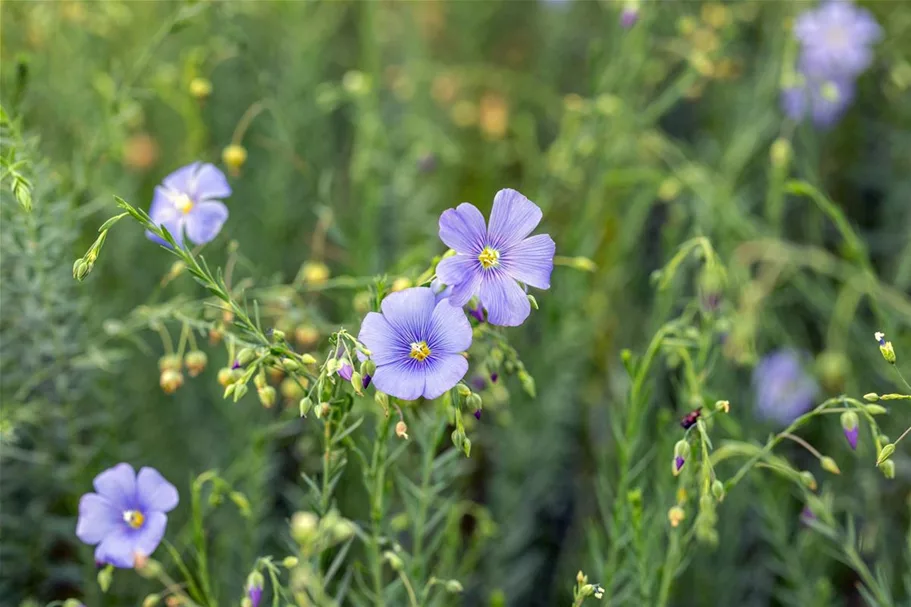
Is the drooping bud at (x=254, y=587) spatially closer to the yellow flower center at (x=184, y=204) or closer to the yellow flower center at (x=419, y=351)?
the yellow flower center at (x=419, y=351)

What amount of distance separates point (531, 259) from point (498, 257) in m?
0.04

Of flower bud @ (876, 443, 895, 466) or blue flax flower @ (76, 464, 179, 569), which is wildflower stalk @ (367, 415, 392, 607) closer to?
blue flax flower @ (76, 464, 179, 569)

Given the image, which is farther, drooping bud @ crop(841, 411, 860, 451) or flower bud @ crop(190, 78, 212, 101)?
flower bud @ crop(190, 78, 212, 101)

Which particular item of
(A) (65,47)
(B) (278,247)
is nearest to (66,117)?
(A) (65,47)

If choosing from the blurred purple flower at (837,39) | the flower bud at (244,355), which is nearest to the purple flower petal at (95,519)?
the flower bud at (244,355)

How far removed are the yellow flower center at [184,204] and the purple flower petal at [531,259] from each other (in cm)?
59

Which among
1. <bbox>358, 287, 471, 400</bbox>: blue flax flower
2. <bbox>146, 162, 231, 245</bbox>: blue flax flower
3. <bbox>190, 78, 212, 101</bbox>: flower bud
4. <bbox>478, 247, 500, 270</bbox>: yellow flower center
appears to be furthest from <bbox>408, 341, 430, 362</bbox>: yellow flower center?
<bbox>190, 78, 212, 101</bbox>: flower bud

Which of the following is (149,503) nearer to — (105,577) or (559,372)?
(105,577)

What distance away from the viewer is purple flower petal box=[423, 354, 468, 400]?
1034 mm

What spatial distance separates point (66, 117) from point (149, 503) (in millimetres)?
1327

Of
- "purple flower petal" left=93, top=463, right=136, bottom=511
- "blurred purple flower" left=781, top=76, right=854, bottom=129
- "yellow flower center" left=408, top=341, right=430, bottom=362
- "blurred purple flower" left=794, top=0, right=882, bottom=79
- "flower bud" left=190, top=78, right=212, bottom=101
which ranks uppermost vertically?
"blurred purple flower" left=794, top=0, right=882, bottom=79

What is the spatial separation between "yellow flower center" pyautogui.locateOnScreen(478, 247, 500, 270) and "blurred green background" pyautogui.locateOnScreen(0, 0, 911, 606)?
1.24ft

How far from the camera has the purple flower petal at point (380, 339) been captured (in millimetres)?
1082

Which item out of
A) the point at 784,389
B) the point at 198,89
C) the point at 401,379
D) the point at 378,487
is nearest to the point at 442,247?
the point at 198,89
